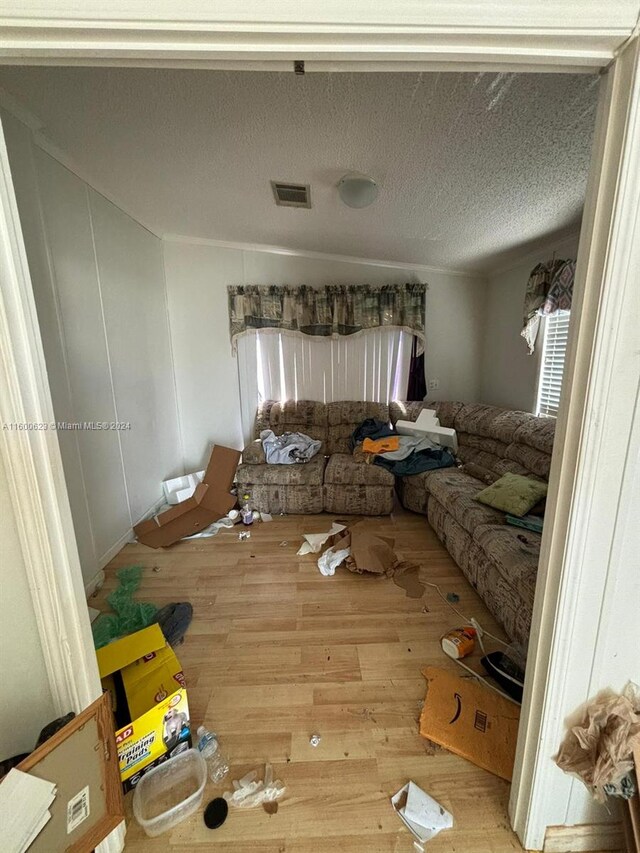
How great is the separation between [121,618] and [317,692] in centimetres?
108

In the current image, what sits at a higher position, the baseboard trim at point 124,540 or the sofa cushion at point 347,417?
the sofa cushion at point 347,417

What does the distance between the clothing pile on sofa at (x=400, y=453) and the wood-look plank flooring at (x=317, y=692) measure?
69cm

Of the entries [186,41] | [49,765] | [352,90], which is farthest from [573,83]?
[49,765]

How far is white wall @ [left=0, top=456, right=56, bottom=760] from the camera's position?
30.0 inches

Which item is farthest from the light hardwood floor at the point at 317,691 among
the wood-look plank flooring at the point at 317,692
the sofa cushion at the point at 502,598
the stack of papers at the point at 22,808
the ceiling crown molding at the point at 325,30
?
the ceiling crown molding at the point at 325,30

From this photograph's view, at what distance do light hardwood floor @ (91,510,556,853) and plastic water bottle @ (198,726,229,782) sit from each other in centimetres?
3

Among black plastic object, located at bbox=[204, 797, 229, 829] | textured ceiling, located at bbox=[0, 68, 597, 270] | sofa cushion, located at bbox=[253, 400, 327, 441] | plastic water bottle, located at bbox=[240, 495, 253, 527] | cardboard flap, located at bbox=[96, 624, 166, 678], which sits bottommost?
black plastic object, located at bbox=[204, 797, 229, 829]

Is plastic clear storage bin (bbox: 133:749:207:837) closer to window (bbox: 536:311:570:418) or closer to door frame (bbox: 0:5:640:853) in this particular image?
door frame (bbox: 0:5:640:853)

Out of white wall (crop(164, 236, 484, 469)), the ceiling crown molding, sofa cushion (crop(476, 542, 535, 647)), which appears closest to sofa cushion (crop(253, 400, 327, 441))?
white wall (crop(164, 236, 484, 469))

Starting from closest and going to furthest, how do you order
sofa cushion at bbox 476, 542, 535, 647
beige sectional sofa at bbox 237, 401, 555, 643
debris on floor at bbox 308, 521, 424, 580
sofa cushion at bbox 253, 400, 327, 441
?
sofa cushion at bbox 476, 542, 535, 647 < beige sectional sofa at bbox 237, 401, 555, 643 < debris on floor at bbox 308, 521, 424, 580 < sofa cushion at bbox 253, 400, 327, 441

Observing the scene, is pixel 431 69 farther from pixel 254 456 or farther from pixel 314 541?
pixel 254 456

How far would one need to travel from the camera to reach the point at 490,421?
288cm

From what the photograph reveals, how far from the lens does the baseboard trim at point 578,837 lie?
2.89 feet

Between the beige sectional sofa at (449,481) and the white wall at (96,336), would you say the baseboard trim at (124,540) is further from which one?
the beige sectional sofa at (449,481)
